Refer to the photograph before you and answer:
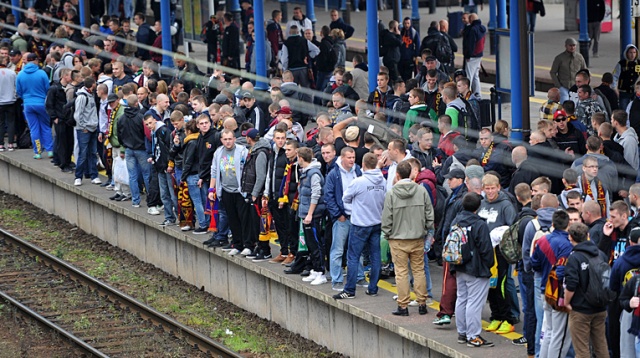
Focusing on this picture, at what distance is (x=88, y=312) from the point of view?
16391mm

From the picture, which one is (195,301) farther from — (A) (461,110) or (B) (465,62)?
(B) (465,62)

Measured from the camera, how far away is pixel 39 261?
61.9 feet

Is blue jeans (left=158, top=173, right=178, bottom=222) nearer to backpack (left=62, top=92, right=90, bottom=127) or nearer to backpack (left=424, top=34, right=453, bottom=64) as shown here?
backpack (left=62, top=92, right=90, bottom=127)

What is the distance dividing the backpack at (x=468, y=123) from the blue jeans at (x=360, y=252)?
275cm

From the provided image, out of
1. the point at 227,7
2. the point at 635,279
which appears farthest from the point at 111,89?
the point at 227,7

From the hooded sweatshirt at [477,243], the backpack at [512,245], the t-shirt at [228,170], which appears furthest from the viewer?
the t-shirt at [228,170]

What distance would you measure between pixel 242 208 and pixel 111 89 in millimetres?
4895

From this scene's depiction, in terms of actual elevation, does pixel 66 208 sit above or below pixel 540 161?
below

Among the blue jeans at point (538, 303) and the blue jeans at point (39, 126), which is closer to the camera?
the blue jeans at point (538, 303)

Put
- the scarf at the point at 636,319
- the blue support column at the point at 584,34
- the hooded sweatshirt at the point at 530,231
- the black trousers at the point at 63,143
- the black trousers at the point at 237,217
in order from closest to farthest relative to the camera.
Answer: the scarf at the point at 636,319, the hooded sweatshirt at the point at 530,231, the black trousers at the point at 237,217, the black trousers at the point at 63,143, the blue support column at the point at 584,34

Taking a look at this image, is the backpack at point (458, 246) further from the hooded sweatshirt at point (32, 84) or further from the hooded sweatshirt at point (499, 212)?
the hooded sweatshirt at point (32, 84)

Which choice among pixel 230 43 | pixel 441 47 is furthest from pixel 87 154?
pixel 230 43

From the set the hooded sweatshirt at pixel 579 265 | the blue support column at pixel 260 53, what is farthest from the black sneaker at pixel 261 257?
the blue support column at pixel 260 53

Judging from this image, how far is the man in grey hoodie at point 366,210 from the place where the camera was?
42.3ft
